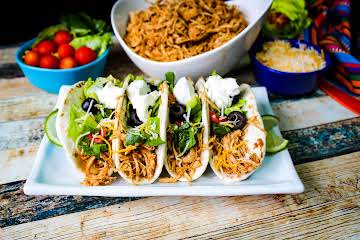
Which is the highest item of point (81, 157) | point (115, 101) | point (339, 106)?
point (115, 101)

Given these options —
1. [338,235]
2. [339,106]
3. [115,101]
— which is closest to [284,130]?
[339,106]

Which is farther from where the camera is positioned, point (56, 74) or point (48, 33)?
point (48, 33)

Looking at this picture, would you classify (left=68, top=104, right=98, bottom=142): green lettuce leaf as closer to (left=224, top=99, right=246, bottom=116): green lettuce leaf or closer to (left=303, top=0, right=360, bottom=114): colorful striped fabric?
(left=224, top=99, right=246, bottom=116): green lettuce leaf

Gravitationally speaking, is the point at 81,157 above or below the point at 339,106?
above

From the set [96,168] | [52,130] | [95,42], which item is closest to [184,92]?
[96,168]

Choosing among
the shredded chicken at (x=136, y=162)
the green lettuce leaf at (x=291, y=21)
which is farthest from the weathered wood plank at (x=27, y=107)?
the green lettuce leaf at (x=291, y=21)

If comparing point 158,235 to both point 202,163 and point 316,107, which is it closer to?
point 202,163

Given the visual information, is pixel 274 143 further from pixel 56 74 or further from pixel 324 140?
pixel 56 74

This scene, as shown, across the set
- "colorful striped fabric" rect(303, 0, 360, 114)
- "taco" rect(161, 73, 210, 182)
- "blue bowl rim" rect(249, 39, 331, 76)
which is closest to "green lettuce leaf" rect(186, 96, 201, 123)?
"taco" rect(161, 73, 210, 182)
